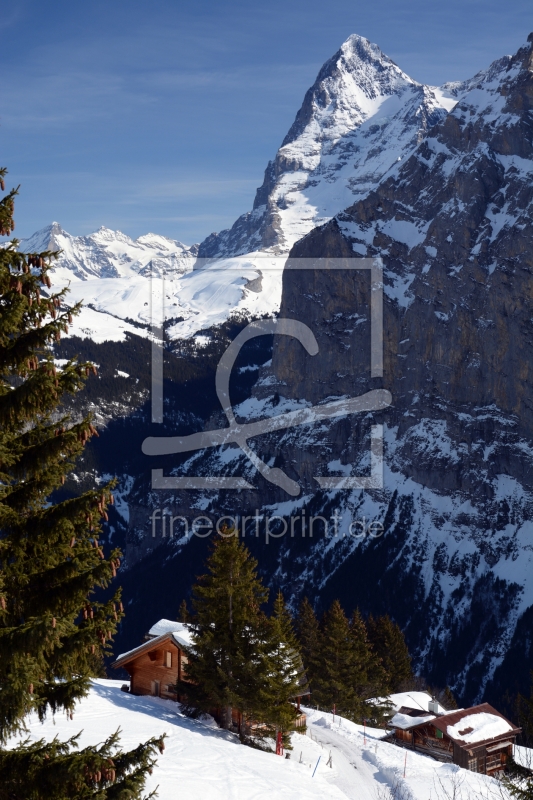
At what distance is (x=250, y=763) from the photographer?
100ft

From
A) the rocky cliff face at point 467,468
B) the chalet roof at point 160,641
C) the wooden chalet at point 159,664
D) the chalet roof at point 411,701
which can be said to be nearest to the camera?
the chalet roof at point 160,641

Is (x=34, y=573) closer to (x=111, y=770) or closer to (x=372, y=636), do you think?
(x=111, y=770)

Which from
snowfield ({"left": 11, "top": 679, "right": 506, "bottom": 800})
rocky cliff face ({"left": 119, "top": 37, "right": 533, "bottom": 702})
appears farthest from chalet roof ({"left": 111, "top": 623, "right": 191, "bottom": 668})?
rocky cliff face ({"left": 119, "top": 37, "right": 533, "bottom": 702})

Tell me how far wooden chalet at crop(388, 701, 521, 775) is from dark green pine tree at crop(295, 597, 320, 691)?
9.03 metres

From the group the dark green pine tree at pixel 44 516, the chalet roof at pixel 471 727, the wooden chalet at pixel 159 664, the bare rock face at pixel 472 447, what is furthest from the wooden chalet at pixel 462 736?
the bare rock face at pixel 472 447

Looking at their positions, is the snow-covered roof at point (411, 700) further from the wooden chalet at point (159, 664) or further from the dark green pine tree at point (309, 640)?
the wooden chalet at point (159, 664)

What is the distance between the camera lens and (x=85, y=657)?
1288 centimetres

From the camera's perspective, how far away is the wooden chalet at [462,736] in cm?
5425

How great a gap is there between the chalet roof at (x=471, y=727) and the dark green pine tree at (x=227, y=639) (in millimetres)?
21484

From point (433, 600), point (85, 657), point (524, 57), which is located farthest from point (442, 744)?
point (524, 57)

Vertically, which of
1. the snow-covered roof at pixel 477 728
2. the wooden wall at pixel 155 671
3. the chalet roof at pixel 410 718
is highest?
the wooden wall at pixel 155 671

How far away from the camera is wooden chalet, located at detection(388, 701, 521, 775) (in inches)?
2136

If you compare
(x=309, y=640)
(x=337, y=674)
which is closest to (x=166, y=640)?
(x=337, y=674)

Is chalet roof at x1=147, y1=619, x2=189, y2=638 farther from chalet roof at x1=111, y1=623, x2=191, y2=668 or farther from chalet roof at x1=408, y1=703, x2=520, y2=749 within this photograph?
chalet roof at x1=408, y1=703, x2=520, y2=749
